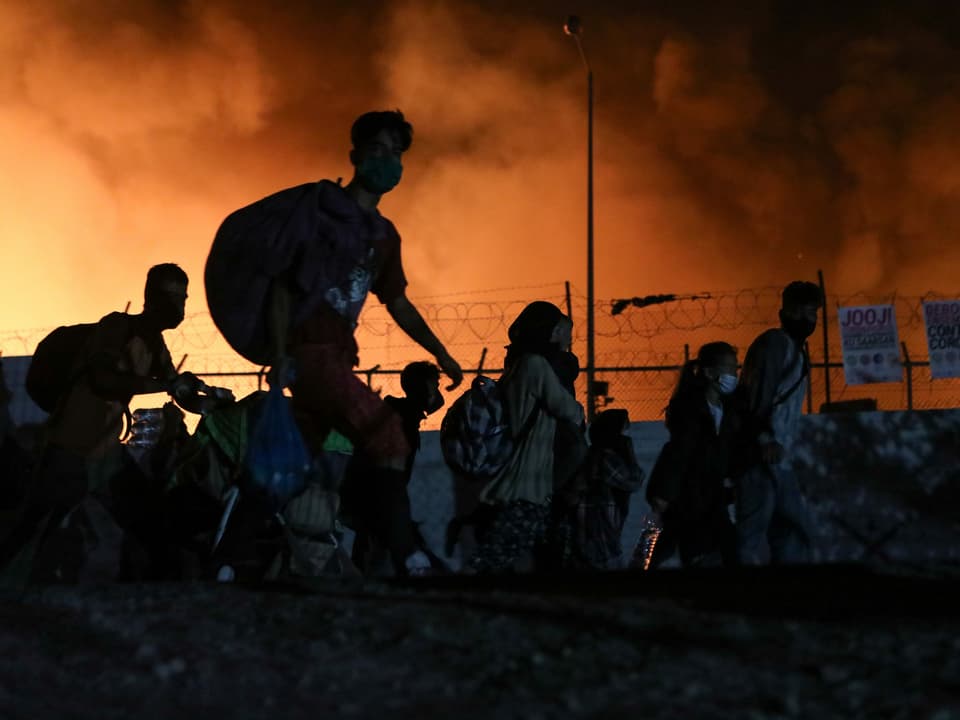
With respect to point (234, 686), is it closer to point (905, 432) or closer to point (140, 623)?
point (140, 623)

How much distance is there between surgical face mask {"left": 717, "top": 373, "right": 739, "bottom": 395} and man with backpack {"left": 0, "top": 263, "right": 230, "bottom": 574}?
2319 millimetres

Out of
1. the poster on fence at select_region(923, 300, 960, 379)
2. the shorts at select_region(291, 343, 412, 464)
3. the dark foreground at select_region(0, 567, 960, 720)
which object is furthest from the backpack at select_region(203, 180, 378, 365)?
the poster on fence at select_region(923, 300, 960, 379)

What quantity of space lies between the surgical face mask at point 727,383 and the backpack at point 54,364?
9.17 feet

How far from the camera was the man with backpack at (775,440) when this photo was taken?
607 cm

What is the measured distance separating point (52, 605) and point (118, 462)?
1783 mm

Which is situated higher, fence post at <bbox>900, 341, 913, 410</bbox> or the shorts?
fence post at <bbox>900, 341, 913, 410</bbox>

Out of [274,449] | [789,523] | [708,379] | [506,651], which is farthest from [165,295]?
[506,651]

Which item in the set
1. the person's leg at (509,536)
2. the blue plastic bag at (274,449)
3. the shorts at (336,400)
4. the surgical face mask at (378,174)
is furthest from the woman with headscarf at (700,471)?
the blue plastic bag at (274,449)

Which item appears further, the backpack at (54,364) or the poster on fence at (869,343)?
the poster on fence at (869,343)

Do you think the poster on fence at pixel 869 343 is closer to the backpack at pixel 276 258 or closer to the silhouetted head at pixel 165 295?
the silhouetted head at pixel 165 295

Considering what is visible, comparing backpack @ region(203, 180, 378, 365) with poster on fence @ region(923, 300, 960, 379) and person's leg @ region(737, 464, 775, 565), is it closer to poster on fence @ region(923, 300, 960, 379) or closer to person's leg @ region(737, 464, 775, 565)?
person's leg @ region(737, 464, 775, 565)

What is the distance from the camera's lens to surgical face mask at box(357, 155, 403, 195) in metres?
4.95

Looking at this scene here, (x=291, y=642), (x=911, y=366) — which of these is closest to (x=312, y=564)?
(x=291, y=642)

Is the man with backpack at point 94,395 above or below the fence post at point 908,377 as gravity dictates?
below
